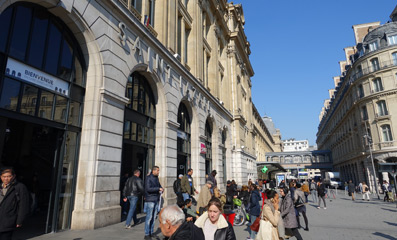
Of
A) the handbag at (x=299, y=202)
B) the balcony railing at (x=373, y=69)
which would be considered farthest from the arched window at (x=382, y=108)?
the handbag at (x=299, y=202)

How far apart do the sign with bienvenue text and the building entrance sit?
4.11 feet

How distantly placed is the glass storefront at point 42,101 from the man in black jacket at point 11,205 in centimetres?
221

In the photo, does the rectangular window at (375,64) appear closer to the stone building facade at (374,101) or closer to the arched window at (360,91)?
the stone building facade at (374,101)

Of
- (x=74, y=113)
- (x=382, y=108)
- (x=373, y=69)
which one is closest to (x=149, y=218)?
(x=74, y=113)

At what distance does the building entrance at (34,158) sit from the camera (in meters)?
7.29

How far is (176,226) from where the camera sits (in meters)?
2.46

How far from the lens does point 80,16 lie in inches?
304

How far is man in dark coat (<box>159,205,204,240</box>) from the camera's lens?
2.37 metres

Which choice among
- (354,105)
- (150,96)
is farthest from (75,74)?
(354,105)

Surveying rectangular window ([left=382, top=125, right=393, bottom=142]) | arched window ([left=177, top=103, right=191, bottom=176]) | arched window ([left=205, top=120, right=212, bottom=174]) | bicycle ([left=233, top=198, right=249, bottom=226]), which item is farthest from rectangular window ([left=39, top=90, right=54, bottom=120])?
rectangular window ([left=382, top=125, right=393, bottom=142])

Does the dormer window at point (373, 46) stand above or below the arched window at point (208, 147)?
above

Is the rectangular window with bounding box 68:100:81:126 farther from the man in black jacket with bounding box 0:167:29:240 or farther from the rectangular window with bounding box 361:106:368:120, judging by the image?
the rectangular window with bounding box 361:106:368:120

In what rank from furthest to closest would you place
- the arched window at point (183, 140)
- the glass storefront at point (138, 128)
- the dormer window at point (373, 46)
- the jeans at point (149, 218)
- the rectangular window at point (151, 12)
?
the dormer window at point (373, 46)
the arched window at point (183, 140)
the rectangular window at point (151, 12)
the glass storefront at point (138, 128)
the jeans at point (149, 218)

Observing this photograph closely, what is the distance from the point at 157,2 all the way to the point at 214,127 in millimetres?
11162
